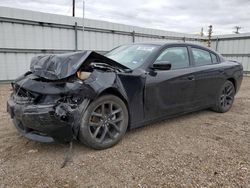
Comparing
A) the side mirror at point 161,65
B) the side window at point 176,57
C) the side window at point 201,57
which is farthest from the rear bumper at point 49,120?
the side window at point 201,57

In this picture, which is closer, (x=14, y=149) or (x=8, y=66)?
(x=14, y=149)

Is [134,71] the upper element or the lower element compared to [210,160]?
upper

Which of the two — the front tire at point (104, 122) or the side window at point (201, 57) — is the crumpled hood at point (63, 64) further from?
the side window at point (201, 57)

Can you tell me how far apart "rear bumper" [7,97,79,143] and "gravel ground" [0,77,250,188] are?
297 millimetres

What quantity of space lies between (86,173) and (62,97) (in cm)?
90

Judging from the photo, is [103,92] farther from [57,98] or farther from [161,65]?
[161,65]

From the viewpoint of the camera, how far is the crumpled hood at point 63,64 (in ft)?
9.04

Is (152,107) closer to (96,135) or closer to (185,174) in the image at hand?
(96,135)

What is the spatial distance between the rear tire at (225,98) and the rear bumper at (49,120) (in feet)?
10.8

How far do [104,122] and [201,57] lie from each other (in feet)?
8.19

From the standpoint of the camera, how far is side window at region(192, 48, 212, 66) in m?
4.27

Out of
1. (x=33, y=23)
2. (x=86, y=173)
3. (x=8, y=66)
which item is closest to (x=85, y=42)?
(x=33, y=23)

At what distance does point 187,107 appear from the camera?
407 cm

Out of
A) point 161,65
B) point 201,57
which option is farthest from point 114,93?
point 201,57
